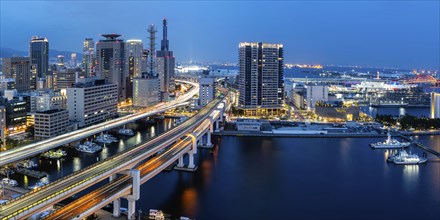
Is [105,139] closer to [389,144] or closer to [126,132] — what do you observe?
[126,132]

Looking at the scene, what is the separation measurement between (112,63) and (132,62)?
2.03 m

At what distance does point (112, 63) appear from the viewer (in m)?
20.0

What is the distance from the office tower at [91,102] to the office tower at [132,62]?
5566 millimetres

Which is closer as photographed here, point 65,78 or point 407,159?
point 407,159

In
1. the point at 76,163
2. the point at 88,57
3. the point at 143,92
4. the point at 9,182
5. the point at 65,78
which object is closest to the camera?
the point at 9,182

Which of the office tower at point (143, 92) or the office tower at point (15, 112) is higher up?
the office tower at point (143, 92)

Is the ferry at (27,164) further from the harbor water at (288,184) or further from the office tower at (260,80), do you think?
the office tower at (260,80)

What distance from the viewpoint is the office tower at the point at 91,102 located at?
13.0 metres

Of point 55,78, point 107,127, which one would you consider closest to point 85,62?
point 55,78

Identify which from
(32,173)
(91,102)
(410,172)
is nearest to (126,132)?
(91,102)

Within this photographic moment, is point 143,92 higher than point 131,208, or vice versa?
point 143,92

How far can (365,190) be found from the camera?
25.0 feet

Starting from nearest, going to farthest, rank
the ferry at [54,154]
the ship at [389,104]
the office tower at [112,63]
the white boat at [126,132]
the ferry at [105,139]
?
1. the ferry at [54,154]
2. the ferry at [105,139]
3. the white boat at [126,132]
4. the office tower at [112,63]
5. the ship at [389,104]

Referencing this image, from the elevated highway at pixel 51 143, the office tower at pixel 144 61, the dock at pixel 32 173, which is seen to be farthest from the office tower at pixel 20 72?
the dock at pixel 32 173
